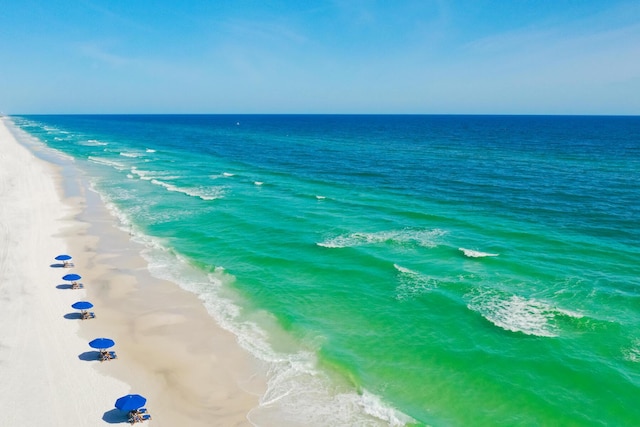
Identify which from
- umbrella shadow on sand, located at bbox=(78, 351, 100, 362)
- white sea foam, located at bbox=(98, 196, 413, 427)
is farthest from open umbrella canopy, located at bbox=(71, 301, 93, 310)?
white sea foam, located at bbox=(98, 196, 413, 427)

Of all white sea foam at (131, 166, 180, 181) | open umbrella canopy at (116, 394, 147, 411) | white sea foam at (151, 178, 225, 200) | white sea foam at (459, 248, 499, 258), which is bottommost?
open umbrella canopy at (116, 394, 147, 411)

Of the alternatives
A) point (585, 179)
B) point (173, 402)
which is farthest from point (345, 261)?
point (585, 179)

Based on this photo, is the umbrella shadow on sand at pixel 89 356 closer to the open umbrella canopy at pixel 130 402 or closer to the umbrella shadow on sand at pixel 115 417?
the umbrella shadow on sand at pixel 115 417

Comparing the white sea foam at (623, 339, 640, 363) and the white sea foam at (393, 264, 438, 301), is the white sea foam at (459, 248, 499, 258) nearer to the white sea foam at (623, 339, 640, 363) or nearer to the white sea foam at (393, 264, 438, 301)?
the white sea foam at (393, 264, 438, 301)

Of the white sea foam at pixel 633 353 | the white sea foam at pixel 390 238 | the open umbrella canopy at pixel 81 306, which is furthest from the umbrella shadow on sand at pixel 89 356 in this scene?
the white sea foam at pixel 633 353

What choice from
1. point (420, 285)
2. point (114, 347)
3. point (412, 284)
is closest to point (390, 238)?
point (412, 284)

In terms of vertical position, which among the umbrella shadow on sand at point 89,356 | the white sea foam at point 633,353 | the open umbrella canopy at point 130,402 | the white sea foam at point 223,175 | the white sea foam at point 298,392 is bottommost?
the white sea foam at point 298,392
